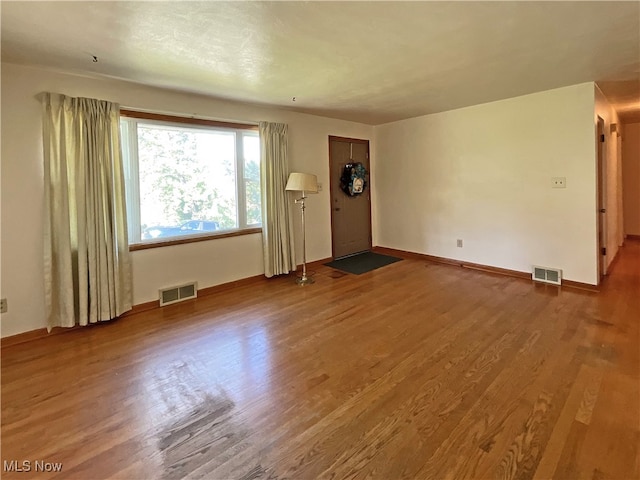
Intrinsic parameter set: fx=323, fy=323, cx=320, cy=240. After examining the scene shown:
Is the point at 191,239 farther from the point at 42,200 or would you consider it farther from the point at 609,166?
the point at 609,166

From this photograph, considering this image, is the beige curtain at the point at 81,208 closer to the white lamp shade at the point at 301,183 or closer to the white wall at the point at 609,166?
the white lamp shade at the point at 301,183

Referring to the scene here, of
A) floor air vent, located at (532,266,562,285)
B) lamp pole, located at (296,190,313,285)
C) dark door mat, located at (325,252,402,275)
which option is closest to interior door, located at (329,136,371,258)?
dark door mat, located at (325,252,402,275)

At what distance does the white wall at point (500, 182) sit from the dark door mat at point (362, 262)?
51 cm

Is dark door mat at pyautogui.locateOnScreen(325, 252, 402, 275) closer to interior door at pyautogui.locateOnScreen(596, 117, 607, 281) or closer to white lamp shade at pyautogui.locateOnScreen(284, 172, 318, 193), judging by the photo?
white lamp shade at pyautogui.locateOnScreen(284, 172, 318, 193)

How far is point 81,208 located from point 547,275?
17.5ft

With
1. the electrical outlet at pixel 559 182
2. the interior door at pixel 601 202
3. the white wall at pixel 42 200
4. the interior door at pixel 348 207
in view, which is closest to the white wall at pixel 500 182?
the electrical outlet at pixel 559 182

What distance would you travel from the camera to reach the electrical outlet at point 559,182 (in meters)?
3.92

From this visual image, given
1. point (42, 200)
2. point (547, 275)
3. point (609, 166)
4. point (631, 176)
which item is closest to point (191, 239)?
point (42, 200)

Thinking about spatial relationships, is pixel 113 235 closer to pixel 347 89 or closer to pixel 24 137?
pixel 24 137

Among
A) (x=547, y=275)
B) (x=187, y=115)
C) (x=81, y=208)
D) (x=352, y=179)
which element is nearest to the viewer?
(x=81, y=208)

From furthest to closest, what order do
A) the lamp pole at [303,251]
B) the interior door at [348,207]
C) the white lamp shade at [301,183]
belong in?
the interior door at [348,207], the lamp pole at [303,251], the white lamp shade at [301,183]

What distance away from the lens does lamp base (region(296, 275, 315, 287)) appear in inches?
174

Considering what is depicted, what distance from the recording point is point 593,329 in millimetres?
2842

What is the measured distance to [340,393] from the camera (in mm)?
2076
